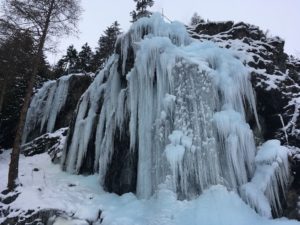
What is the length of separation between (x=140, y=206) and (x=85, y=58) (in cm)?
2200

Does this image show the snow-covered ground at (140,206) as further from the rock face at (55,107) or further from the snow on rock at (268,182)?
the rock face at (55,107)

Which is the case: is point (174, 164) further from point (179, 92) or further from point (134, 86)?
point (134, 86)

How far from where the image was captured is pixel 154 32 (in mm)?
13031

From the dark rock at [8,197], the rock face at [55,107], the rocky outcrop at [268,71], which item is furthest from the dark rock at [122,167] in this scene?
the rock face at [55,107]

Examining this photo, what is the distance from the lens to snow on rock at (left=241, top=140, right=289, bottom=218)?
9.52 metres

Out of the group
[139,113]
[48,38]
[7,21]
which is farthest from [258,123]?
[7,21]

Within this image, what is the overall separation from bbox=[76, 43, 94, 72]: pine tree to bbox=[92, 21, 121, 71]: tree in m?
0.69

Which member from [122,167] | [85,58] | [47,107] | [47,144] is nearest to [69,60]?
[85,58]

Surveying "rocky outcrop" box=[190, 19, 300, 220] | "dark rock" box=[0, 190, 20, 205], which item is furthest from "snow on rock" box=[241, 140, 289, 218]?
"dark rock" box=[0, 190, 20, 205]

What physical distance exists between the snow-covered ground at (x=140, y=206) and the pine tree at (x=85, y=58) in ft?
59.1

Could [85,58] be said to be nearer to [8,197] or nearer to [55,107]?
[55,107]

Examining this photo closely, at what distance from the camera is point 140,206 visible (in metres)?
10.1

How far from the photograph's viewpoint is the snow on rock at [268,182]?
9.52m

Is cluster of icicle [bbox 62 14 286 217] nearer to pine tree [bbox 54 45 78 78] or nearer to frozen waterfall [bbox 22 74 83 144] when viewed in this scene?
frozen waterfall [bbox 22 74 83 144]
